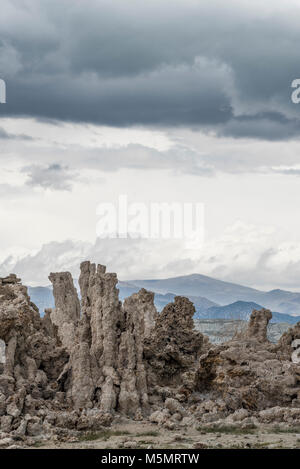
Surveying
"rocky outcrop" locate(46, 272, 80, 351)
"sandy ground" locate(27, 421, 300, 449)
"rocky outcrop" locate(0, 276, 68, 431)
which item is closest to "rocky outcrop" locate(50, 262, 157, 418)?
"rocky outcrop" locate(0, 276, 68, 431)

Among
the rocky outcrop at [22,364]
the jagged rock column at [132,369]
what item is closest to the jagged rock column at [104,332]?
the jagged rock column at [132,369]

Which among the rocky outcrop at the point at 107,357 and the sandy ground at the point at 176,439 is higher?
the rocky outcrop at the point at 107,357

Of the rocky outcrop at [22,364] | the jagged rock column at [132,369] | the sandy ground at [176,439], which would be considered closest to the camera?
the sandy ground at [176,439]

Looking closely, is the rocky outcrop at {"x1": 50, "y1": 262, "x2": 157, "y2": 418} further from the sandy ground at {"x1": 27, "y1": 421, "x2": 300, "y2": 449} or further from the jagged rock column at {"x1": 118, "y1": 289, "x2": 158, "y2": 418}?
the sandy ground at {"x1": 27, "y1": 421, "x2": 300, "y2": 449}

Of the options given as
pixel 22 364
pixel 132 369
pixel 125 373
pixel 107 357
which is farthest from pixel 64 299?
pixel 125 373

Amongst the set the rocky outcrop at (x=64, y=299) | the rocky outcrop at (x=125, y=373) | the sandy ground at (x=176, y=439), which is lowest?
the sandy ground at (x=176, y=439)

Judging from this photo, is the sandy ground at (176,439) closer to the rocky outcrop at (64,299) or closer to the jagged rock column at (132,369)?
the jagged rock column at (132,369)

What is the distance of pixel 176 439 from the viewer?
34.2 meters

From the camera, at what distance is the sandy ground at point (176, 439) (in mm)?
32656

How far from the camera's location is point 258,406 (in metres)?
41.7

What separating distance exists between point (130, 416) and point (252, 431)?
7368 millimetres

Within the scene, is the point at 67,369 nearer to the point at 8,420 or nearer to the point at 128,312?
the point at 128,312

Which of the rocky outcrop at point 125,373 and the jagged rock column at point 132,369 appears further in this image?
the jagged rock column at point 132,369
